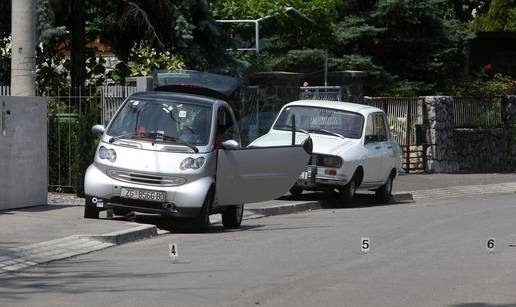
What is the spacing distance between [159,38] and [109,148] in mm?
9459

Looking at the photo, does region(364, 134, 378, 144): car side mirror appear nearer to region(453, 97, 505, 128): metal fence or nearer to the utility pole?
the utility pole

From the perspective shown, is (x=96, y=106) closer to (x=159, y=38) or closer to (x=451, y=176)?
(x=159, y=38)

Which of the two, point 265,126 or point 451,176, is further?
point 451,176

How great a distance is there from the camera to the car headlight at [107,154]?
14867mm

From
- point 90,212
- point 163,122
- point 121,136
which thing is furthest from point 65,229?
point 163,122

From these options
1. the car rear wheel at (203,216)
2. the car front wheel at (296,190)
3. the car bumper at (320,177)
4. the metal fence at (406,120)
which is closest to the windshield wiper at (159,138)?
the car rear wheel at (203,216)

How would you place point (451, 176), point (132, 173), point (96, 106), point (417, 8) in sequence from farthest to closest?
point (417, 8) → point (451, 176) → point (96, 106) → point (132, 173)

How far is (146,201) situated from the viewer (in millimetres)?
14555

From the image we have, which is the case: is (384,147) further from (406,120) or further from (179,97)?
(406,120)

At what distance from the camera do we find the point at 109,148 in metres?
15.0

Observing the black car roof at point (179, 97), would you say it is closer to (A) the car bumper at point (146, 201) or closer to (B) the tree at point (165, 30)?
(A) the car bumper at point (146, 201)

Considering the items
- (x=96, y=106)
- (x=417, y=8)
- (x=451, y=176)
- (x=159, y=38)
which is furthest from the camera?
(x=417, y=8)

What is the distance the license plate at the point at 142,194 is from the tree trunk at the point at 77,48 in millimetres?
9899

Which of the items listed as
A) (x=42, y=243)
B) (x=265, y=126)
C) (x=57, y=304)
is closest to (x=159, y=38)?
(x=265, y=126)
